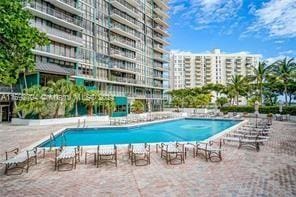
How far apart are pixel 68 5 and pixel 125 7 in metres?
15.7

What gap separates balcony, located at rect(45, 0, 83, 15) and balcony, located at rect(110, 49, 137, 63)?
9342 millimetres

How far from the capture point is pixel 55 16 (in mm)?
33125

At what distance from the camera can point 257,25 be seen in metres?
30.8

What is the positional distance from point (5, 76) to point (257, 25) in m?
30.4

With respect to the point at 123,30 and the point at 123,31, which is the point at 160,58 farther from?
the point at 123,31

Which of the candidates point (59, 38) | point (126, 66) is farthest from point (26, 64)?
point (126, 66)

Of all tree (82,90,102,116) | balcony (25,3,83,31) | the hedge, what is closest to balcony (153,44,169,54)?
the hedge

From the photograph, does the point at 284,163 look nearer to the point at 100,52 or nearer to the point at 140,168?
the point at 140,168

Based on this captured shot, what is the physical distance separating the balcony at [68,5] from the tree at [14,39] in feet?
93.3

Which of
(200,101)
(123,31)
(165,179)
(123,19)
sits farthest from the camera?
(200,101)

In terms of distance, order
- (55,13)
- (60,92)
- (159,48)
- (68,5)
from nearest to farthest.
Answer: (60,92), (55,13), (68,5), (159,48)

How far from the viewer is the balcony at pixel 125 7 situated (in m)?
45.9

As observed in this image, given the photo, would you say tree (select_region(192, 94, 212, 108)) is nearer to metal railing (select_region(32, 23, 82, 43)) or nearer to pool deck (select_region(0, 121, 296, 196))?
metal railing (select_region(32, 23, 82, 43))

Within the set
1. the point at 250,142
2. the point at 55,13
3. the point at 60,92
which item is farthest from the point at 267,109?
the point at 55,13
